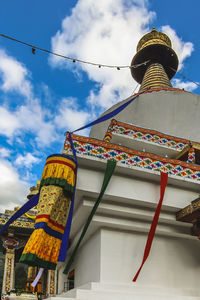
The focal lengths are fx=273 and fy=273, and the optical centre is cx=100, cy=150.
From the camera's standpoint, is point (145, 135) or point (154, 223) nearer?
point (154, 223)

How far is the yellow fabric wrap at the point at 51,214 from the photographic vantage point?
3.49 m

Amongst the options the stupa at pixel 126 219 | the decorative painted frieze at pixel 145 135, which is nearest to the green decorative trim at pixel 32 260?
the stupa at pixel 126 219

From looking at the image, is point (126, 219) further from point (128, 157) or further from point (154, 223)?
point (128, 157)

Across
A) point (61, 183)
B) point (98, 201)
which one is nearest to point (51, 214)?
point (61, 183)

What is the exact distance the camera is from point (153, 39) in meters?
13.1

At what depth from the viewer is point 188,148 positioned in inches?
256

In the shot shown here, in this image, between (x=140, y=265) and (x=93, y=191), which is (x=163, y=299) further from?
(x=93, y=191)

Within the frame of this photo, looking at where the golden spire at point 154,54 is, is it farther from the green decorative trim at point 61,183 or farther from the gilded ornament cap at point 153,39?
the green decorative trim at point 61,183

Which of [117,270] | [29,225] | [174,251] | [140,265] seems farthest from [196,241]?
[29,225]

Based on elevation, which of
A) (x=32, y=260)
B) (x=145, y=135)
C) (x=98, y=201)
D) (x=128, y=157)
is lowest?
(x=32, y=260)

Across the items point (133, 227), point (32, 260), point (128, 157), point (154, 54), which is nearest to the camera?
point (32, 260)

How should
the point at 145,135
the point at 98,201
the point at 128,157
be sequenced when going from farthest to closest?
the point at 145,135 < the point at 128,157 < the point at 98,201

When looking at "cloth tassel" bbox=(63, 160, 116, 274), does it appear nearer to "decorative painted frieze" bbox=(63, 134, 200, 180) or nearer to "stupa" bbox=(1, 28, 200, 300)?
"stupa" bbox=(1, 28, 200, 300)

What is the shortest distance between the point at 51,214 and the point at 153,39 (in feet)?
38.0
